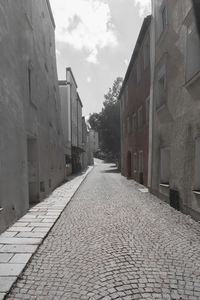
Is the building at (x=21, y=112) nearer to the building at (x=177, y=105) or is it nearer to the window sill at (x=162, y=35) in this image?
the building at (x=177, y=105)

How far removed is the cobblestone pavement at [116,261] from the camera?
9.69 ft

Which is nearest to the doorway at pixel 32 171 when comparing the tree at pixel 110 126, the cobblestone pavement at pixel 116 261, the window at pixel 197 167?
the cobblestone pavement at pixel 116 261

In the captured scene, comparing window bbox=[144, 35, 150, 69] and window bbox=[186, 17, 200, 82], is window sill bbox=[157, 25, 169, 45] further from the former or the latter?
window bbox=[144, 35, 150, 69]

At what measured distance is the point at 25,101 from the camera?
756 centimetres

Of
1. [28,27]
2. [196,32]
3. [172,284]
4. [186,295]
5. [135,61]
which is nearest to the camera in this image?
[186,295]

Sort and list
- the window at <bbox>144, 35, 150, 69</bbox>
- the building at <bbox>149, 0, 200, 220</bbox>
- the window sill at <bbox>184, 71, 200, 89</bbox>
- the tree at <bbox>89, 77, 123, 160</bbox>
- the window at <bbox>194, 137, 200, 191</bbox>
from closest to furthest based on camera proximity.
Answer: the window sill at <bbox>184, 71, 200, 89</bbox> → the window at <bbox>194, 137, 200, 191</bbox> → the building at <bbox>149, 0, 200, 220</bbox> → the window at <bbox>144, 35, 150, 69</bbox> → the tree at <bbox>89, 77, 123, 160</bbox>

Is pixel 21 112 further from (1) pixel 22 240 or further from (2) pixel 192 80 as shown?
(2) pixel 192 80

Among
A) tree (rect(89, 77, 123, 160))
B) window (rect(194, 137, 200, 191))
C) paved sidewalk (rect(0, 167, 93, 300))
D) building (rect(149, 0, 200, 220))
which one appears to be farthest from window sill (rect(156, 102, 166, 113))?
tree (rect(89, 77, 123, 160))

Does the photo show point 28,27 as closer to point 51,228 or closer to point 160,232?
point 51,228

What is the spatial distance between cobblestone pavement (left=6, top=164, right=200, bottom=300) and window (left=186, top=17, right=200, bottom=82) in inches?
191

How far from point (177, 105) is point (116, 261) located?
604 cm

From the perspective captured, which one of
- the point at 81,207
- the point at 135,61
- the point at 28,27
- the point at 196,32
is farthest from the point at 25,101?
the point at 135,61

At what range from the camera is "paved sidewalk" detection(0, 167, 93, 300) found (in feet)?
11.1

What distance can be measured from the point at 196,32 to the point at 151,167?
6.65m
